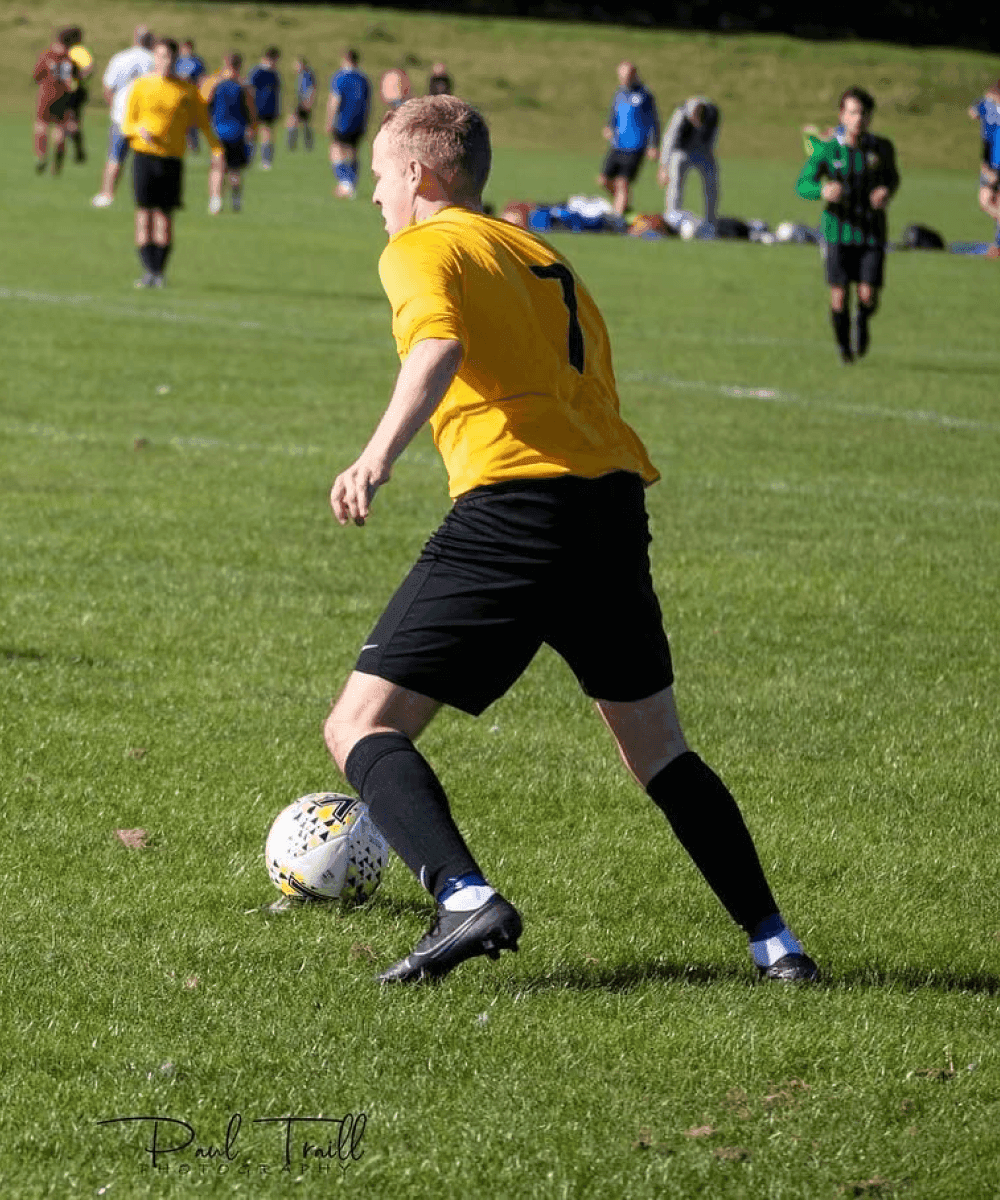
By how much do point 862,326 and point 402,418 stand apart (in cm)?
1347

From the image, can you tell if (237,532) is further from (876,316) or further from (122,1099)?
(876,316)

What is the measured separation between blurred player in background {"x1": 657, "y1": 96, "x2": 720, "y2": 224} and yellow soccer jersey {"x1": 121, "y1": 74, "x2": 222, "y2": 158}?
34.8 feet

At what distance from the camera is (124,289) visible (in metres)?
19.7

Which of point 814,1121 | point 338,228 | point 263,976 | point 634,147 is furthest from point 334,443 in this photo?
point 634,147

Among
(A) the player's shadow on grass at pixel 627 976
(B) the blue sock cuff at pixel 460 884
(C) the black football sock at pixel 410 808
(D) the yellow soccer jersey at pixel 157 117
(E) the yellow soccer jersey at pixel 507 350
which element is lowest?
(A) the player's shadow on grass at pixel 627 976

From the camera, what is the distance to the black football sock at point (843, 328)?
16656 millimetres

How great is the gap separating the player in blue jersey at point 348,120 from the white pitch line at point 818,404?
18.8m

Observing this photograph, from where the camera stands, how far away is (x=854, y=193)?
52.3 ft

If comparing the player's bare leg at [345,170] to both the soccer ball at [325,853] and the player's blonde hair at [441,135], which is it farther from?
the player's blonde hair at [441,135]

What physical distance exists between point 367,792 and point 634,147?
27.4m

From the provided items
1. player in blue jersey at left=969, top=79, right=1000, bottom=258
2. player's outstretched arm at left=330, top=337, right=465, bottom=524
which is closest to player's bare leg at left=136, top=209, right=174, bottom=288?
player in blue jersey at left=969, top=79, right=1000, bottom=258

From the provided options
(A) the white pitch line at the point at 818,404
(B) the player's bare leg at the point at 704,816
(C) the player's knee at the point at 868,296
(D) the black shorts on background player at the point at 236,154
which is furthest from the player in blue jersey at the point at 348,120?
(B) the player's bare leg at the point at 704,816

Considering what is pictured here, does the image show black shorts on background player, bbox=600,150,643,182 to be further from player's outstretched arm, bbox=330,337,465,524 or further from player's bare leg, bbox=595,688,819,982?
player's outstretched arm, bbox=330,337,465,524

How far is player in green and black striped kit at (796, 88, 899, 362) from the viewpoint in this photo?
15.9 m
